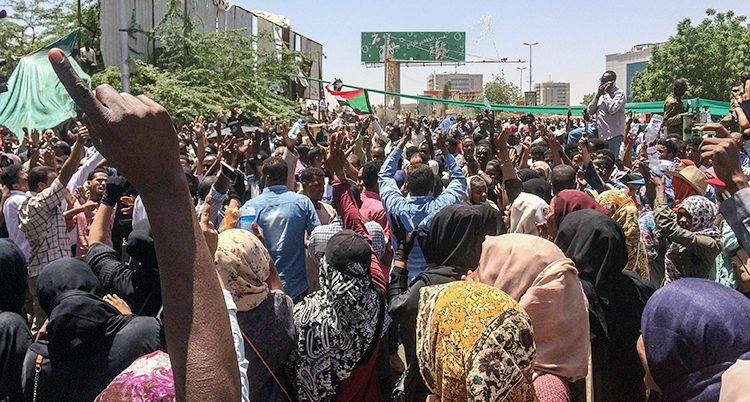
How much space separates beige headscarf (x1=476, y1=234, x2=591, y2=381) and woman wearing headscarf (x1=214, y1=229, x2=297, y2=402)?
0.93m

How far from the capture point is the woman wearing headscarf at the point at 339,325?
3348mm

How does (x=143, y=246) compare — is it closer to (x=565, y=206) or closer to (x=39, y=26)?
(x=565, y=206)

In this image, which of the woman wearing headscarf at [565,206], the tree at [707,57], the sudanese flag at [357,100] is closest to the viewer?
the woman wearing headscarf at [565,206]

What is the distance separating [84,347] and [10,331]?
62cm

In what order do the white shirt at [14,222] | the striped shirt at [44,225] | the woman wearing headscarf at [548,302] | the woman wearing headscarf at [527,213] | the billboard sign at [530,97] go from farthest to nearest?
the billboard sign at [530,97] → the white shirt at [14,222] → the striped shirt at [44,225] → the woman wearing headscarf at [527,213] → the woman wearing headscarf at [548,302]

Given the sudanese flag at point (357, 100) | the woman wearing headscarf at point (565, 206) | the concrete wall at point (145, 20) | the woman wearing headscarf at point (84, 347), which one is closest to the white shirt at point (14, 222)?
the woman wearing headscarf at point (84, 347)

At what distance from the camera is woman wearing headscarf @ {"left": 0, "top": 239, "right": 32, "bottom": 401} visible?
313cm

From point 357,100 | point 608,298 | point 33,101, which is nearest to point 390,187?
point 608,298

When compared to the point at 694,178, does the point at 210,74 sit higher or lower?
higher

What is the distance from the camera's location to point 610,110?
9.88 meters

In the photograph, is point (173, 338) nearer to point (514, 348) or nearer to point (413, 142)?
point (514, 348)

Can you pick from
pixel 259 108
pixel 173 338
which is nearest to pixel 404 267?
pixel 173 338

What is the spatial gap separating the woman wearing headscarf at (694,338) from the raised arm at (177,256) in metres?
1.51

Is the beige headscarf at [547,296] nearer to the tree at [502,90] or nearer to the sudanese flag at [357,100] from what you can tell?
the sudanese flag at [357,100]
